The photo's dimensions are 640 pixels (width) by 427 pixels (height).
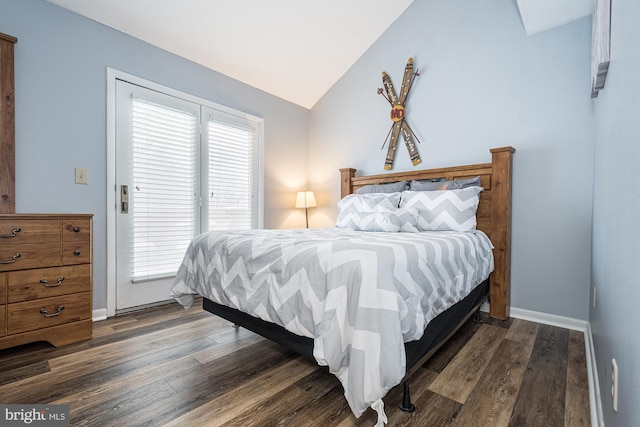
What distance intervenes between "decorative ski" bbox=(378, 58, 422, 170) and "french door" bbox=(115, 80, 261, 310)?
1.71m

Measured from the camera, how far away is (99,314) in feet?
8.02

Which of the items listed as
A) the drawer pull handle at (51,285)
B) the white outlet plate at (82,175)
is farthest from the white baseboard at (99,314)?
the white outlet plate at (82,175)

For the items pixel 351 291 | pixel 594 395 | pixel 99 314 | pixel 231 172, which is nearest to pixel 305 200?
pixel 231 172

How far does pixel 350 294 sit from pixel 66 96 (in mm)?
2659

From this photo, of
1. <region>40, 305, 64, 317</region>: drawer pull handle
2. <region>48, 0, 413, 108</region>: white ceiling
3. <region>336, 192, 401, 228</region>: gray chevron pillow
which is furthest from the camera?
<region>336, 192, 401, 228</region>: gray chevron pillow

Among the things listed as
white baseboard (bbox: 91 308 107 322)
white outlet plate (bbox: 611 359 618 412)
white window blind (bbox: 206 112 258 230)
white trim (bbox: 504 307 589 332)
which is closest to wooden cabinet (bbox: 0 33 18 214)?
white baseboard (bbox: 91 308 107 322)

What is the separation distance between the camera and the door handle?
2580mm

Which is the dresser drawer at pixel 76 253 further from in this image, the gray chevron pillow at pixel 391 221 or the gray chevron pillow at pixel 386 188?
the gray chevron pillow at pixel 386 188

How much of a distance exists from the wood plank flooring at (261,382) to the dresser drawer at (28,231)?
706 millimetres

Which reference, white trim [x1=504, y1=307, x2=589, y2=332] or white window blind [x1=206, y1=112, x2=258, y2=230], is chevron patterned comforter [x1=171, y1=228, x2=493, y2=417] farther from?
white window blind [x1=206, y1=112, x2=258, y2=230]

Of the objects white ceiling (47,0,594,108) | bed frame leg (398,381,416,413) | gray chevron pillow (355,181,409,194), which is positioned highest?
white ceiling (47,0,594,108)

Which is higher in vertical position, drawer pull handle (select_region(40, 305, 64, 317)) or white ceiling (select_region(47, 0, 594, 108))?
white ceiling (select_region(47, 0, 594, 108))

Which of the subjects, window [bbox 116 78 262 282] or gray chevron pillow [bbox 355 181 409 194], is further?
→ gray chevron pillow [bbox 355 181 409 194]

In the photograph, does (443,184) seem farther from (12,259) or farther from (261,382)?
(12,259)
